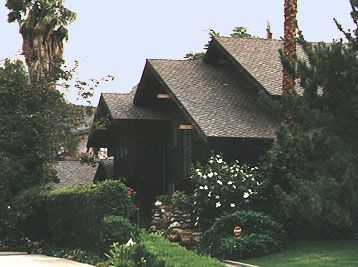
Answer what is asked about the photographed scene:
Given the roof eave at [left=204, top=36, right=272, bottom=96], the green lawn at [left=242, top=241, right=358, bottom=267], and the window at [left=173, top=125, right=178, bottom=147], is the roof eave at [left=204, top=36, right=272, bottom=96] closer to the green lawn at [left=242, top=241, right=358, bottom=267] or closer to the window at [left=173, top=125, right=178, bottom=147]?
the window at [left=173, top=125, right=178, bottom=147]

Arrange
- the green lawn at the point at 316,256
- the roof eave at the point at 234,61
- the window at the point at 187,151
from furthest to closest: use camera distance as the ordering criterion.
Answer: the window at the point at 187,151
the roof eave at the point at 234,61
the green lawn at the point at 316,256

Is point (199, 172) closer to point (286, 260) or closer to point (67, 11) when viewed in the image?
point (286, 260)

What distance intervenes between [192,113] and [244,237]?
6.37 m

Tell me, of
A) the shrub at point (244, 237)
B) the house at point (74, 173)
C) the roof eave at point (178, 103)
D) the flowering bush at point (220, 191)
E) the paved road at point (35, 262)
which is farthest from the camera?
the house at point (74, 173)

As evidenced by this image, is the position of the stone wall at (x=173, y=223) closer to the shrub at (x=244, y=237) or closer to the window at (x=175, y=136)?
the shrub at (x=244, y=237)

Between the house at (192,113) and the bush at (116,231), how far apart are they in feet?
20.6

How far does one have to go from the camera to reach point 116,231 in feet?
65.6

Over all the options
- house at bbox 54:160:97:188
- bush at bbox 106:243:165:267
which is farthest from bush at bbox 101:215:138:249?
house at bbox 54:160:97:188

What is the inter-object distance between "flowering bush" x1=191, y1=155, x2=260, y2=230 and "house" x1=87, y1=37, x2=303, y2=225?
1.22 m

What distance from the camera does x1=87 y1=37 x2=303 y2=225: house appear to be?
27.2 meters

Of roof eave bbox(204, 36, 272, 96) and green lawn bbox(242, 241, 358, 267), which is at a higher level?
roof eave bbox(204, 36, 272, 96)

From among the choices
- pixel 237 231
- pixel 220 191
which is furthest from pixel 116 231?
pixel 220 191

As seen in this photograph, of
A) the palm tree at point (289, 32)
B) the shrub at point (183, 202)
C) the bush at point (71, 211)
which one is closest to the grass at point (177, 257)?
the bush at point (71, 211)

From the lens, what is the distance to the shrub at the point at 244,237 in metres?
21.9
